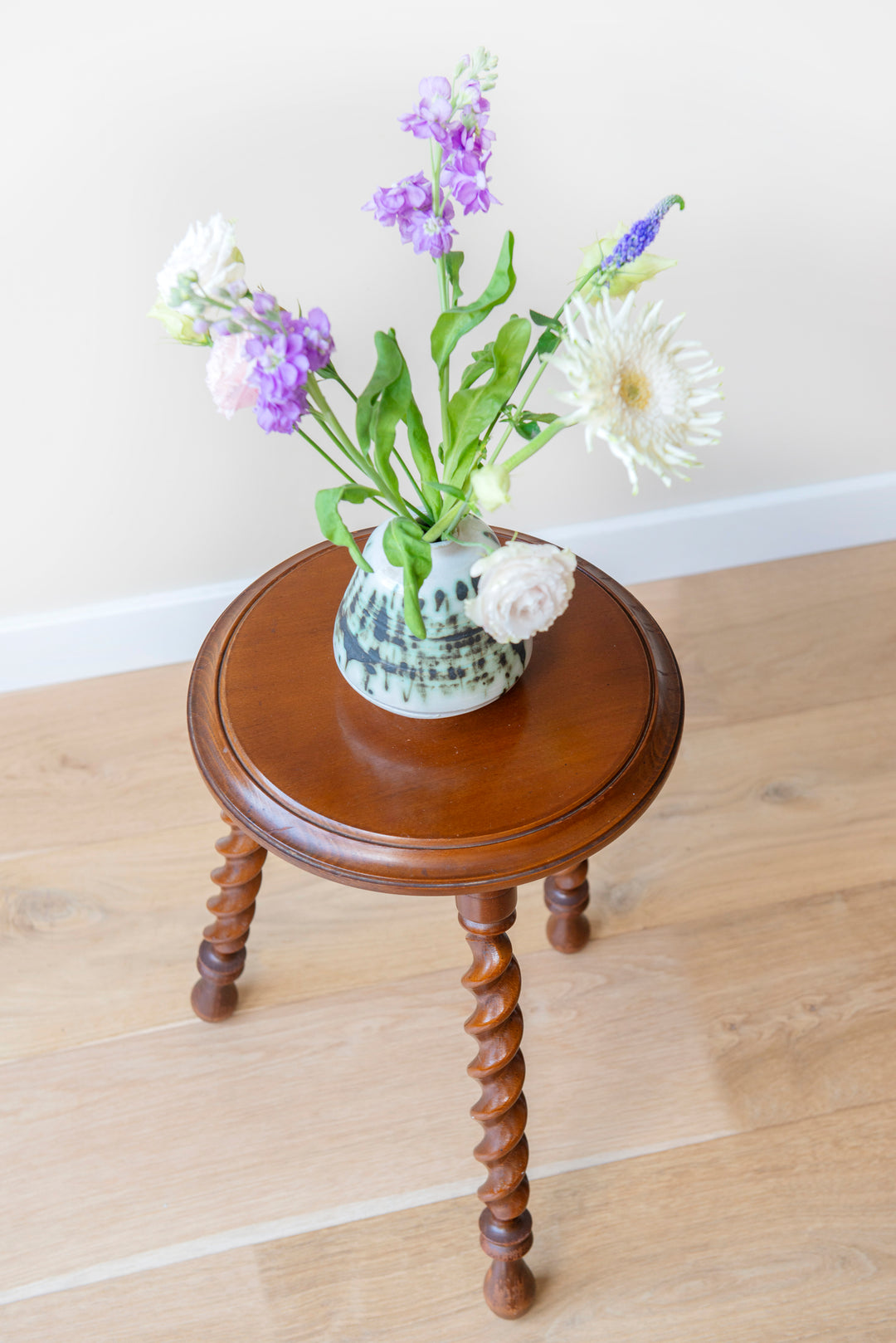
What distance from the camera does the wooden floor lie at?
1007 millimetres

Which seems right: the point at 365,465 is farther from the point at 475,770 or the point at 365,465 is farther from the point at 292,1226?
the point at 292,1226

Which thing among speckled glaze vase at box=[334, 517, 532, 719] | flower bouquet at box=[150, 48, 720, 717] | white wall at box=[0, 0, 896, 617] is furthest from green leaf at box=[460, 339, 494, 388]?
white wall at box=[0, 0, 896, 617]

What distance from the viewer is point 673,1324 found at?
986 millimetres

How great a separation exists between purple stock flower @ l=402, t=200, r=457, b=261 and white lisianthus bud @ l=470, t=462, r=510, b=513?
0.17m

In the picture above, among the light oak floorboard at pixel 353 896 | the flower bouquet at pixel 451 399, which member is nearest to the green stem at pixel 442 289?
the flower bouquet at pixel 451 399

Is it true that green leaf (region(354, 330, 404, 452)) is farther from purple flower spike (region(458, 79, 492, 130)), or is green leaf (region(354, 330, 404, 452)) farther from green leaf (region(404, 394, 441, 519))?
purple flower spike (region(458, 79, 492, 130))

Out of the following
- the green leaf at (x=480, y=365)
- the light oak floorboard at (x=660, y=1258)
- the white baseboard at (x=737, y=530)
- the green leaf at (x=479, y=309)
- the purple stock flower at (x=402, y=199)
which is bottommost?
the light oak floorboard at (x=660, y=1258)

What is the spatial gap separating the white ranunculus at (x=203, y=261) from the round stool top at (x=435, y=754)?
0.34 meters

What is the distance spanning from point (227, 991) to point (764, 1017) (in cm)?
59

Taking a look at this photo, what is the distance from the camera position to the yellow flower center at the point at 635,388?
2.22 feet

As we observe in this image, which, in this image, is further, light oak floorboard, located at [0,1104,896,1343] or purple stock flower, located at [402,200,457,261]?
light oak floorboard, located at [0,1104,896,1343]

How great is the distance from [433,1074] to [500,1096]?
255 mm

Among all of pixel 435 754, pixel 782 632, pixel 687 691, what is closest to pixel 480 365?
pixel 435 754

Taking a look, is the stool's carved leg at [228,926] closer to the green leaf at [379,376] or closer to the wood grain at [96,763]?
the wood grain at [96,763]
